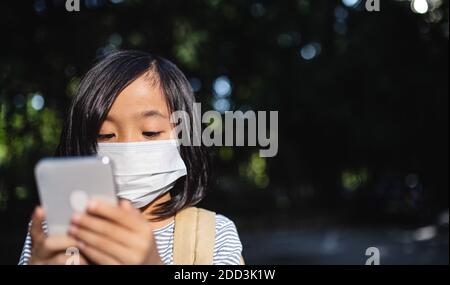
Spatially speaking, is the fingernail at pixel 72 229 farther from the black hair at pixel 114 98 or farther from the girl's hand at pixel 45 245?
the black hair at pixel 114 98

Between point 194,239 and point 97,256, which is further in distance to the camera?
point 194,239

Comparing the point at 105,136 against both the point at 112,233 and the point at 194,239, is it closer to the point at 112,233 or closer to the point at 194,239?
the point at 194,239

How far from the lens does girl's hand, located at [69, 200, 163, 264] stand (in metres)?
0.91

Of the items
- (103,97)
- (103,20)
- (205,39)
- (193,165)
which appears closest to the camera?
(103,97)

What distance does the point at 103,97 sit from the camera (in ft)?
4.49

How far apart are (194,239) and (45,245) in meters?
0.43

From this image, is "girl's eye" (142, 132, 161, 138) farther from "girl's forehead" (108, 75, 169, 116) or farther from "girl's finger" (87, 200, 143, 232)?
"girl's finger" (87, 200, 143, 232)

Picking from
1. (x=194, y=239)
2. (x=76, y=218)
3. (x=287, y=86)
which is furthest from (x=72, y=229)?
(x=287, y=86)

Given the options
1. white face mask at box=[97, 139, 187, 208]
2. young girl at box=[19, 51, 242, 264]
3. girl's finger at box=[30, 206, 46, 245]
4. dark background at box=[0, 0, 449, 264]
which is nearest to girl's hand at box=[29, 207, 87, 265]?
girl's finger at box=[30, 206, 46, 245]

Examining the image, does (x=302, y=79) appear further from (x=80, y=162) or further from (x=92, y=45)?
(x=80, y=162)

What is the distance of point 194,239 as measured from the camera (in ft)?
4.32

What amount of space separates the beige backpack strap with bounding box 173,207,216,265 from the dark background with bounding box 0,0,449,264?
408cm
